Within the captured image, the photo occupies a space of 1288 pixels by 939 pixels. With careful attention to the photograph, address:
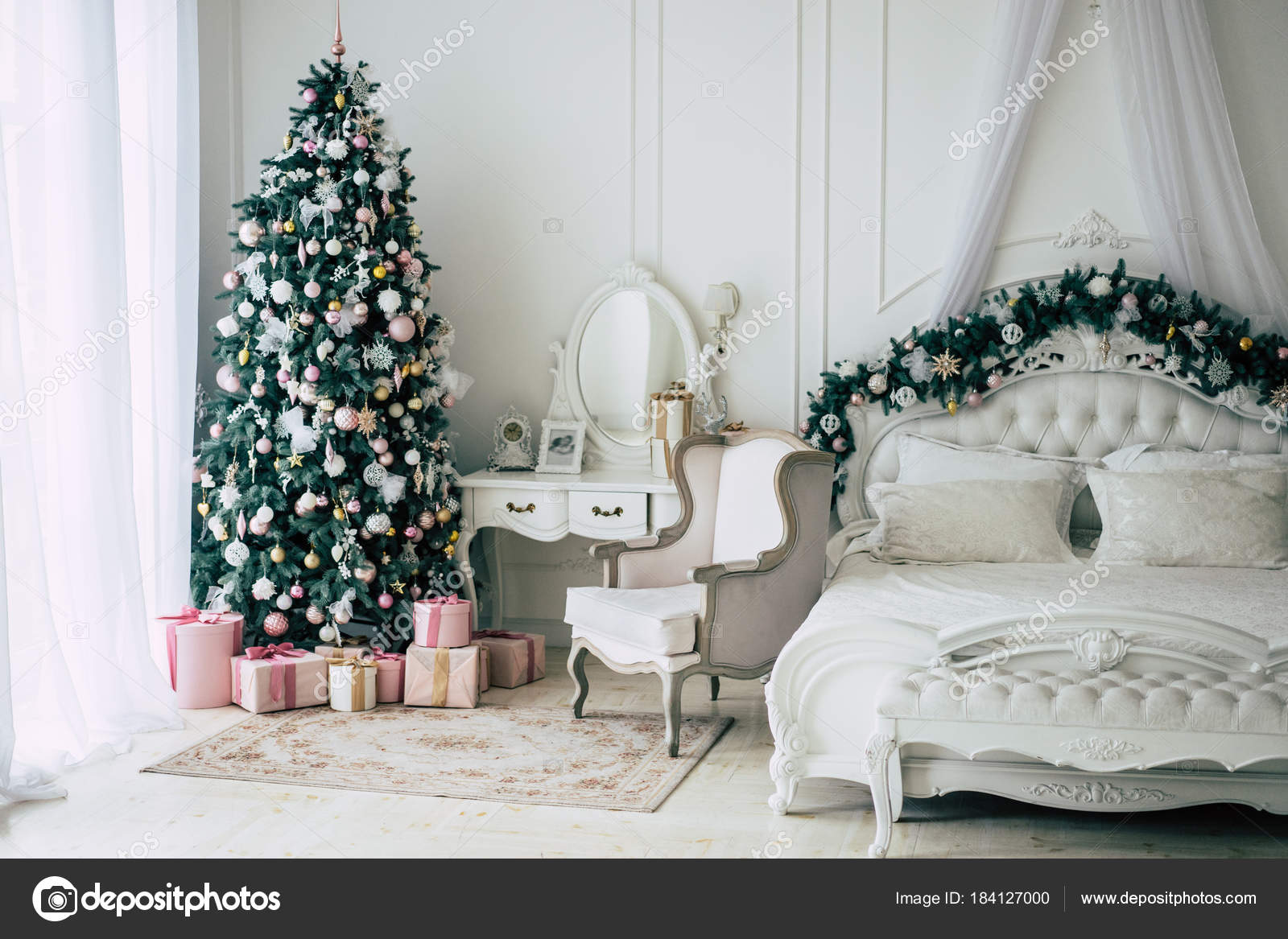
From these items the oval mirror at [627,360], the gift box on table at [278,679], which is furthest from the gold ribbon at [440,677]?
the oval mirror at [627,360]

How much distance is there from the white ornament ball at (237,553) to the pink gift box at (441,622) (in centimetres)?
69

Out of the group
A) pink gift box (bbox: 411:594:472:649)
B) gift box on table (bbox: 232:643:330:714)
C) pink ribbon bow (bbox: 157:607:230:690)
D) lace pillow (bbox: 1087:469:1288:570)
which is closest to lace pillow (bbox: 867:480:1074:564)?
lace pillow (bbox: 1087:469:1288:570)

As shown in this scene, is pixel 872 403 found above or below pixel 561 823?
above

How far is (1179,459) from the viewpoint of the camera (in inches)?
173

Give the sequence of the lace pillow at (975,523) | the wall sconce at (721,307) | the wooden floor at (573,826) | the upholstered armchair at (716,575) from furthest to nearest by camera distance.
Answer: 1. the wall sconce at (721,307)
2. the lace pillow at (975,523)
3. the upholstered armchair at (716,575)
4. the wooden floor at (573,826)

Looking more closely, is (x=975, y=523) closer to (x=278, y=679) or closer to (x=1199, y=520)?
(x=1199, y=520)

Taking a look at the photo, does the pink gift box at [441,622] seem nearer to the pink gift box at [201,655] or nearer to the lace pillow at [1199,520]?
the pink gift box at [201,655]

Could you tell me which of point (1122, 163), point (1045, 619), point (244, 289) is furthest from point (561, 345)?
point (1045, 619)

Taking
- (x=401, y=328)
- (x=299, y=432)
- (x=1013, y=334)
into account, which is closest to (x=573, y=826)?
(x=299, y=432)

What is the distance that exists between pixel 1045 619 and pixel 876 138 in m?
2.57
